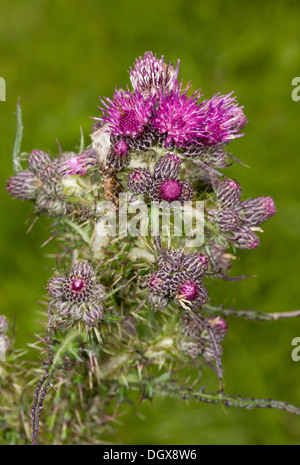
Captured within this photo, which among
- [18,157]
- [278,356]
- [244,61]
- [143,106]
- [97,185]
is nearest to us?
[143,106]

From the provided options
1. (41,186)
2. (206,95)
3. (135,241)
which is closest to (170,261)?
(135,241)

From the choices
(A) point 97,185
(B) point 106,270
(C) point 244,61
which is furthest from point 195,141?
(C) point 244,61

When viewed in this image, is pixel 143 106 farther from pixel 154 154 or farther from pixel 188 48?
pixel 188 48

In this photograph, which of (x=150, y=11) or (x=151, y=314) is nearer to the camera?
(x=151, y=314)

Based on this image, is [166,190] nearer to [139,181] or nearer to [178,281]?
[139,181]

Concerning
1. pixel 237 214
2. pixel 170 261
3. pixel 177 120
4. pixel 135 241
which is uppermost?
pixel 177 120

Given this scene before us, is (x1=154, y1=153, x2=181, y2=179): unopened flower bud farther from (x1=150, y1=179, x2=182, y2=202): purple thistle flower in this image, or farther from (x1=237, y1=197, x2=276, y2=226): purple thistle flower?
(x1=237, y1=197, x2=276, y2=226): purple thistle flower

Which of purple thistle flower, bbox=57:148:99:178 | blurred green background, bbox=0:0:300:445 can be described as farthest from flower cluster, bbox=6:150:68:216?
blurred green background, bbox=0:0:300:445
